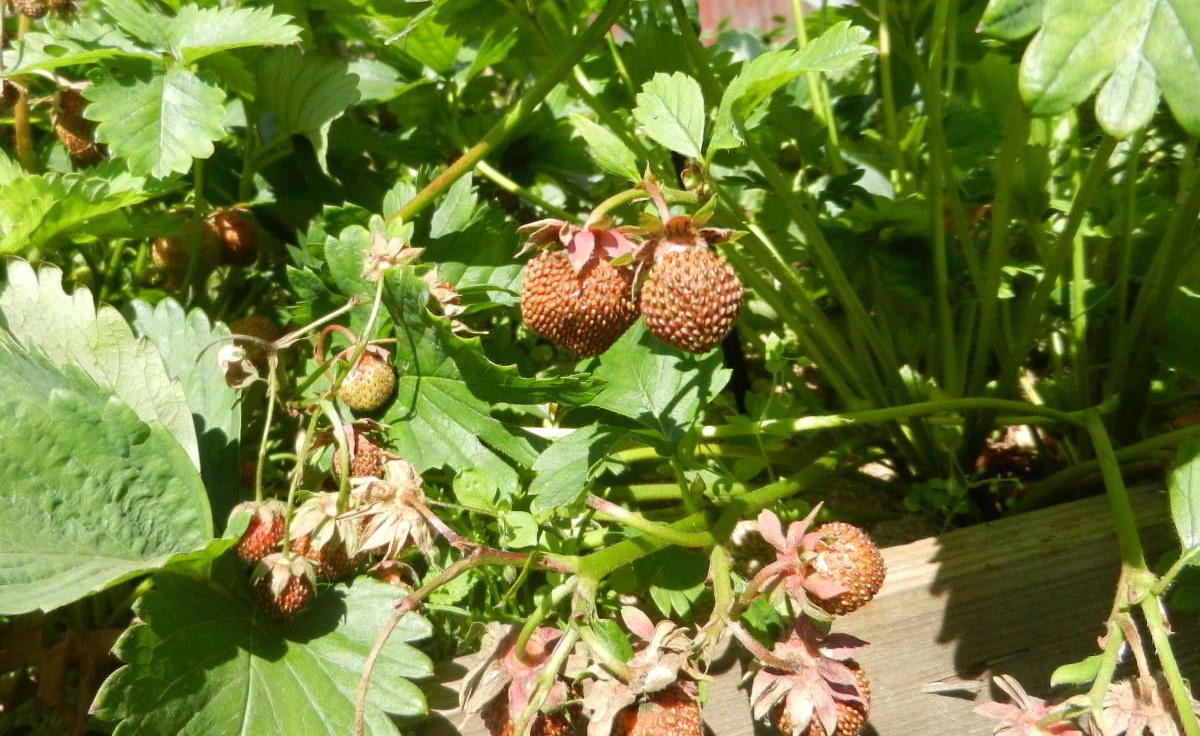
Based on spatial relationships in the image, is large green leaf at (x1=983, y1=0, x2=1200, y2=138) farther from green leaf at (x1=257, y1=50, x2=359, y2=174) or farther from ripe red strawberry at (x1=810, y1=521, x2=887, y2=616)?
green leaf at (x1=257, y1=50, x2=359, y2=174)

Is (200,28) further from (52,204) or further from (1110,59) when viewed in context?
Result: (1110,59)

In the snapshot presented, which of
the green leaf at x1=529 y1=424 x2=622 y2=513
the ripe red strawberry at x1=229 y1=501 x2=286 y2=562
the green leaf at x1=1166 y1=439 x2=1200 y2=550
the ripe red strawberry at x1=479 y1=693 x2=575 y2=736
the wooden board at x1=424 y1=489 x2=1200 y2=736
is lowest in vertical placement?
the wooden board at x1=424 y1=489 x2=1200 y2=736

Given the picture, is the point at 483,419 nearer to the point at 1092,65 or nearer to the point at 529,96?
the point at 529,96

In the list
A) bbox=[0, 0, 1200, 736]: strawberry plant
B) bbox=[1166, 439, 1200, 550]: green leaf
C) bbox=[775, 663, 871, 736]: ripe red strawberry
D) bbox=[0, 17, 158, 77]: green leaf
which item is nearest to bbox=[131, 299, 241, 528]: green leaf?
bbox=[0, 0, 1200, 736]: strawberry plant

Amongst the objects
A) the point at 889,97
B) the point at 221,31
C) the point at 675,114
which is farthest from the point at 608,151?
the point at 889,97

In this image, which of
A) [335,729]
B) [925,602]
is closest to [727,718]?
[925,602]

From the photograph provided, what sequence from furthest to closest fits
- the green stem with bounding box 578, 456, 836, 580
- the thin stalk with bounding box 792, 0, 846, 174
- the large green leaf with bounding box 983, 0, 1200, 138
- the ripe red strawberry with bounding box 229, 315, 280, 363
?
the thin stalk with bounding box 792, 0, 846, 174 < the ripe red strawberry with bounding box 229, 315, 280, 363 < the green stem with bounding box 578, 456, 836, 580 < the large green leaf with bounding box 983, 0, 1200, 138
